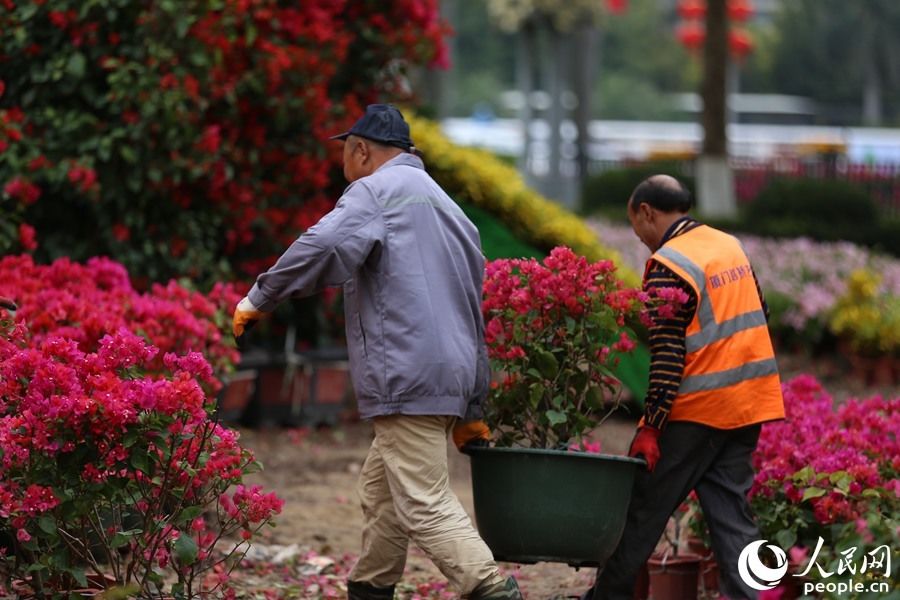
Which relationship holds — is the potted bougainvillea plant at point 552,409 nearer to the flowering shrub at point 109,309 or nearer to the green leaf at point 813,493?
the green leaf at point 813,493

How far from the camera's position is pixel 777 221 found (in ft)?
56.1

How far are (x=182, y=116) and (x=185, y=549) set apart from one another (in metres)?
4.00

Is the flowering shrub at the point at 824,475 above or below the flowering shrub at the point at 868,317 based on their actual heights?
above

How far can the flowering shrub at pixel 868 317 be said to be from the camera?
12.0 metres

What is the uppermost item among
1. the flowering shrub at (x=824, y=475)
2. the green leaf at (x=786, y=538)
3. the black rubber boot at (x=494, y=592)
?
the flowering shrub at (x=824, y=475)

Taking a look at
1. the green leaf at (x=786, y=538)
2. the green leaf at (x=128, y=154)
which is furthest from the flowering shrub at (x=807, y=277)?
the green leaf at (x=786, y=538)

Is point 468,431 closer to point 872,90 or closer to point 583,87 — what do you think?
point 583,87

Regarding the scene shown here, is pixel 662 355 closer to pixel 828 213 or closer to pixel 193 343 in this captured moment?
pixel 193 343

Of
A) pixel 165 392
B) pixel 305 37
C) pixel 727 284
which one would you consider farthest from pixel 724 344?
pixel 305 37

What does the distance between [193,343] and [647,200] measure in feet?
6.96

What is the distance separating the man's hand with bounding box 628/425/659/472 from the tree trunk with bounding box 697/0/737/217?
13.7 meters

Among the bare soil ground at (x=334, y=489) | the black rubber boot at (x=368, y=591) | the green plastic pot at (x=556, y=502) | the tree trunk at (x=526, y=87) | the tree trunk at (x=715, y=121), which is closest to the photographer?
the green plastic pot at (x=556, y=502)

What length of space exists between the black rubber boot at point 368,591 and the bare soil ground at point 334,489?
657mm

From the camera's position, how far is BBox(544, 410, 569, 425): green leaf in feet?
16.0
